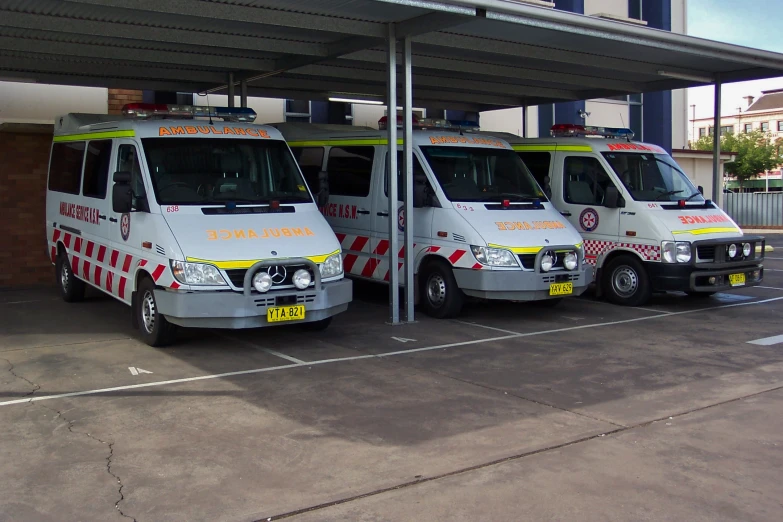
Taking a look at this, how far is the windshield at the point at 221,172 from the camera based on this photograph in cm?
898

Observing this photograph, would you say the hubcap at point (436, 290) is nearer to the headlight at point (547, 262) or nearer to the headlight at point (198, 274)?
the headlight at point (547, 262)

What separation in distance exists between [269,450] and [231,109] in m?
5.87

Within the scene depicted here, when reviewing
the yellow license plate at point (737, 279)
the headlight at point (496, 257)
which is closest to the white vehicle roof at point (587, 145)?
the yellow license plate at point (737, 279)

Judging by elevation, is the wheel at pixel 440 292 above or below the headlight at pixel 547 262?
below

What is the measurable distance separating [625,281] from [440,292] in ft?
9.28

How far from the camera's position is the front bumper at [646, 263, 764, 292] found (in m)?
11.0

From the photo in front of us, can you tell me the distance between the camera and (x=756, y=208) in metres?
33.9

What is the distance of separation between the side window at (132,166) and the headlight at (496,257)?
12.5 feet

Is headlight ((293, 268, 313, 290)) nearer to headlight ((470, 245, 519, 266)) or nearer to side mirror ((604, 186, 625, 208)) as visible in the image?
headlight ((470, 245, 519, 266))

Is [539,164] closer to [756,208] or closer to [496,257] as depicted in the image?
[496,257]

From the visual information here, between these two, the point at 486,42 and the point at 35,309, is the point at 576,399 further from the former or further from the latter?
the point at 35,309

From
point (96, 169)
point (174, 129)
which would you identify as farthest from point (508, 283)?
point (96, 169)

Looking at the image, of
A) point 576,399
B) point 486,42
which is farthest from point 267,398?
point 486,42

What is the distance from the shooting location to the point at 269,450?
226 inches
